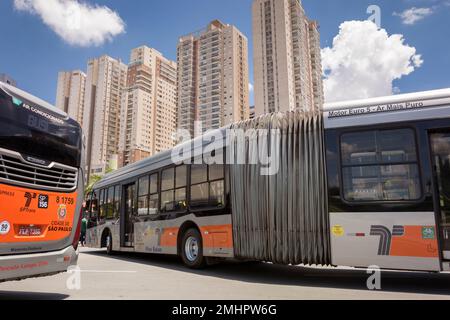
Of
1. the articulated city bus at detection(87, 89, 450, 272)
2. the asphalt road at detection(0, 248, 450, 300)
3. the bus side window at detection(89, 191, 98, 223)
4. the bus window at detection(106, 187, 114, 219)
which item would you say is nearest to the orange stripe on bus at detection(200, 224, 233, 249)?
the articulated city bus at detection(87, 89, 450, 272)

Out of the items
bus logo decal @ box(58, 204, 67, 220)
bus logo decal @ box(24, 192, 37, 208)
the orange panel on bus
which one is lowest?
the orange panel on bus

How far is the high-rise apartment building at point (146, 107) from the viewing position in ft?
311

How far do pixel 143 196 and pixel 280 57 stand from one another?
74698 millimetres

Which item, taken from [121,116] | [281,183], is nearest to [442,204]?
[281,183]

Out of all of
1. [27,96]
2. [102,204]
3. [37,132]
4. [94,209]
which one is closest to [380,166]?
[37,132]

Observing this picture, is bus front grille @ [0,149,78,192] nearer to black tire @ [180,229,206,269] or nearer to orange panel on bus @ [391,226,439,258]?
black tire @ [180,229,206,269]

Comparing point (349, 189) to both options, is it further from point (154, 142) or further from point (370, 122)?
point (154, 142)

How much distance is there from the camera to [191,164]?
30.2ft

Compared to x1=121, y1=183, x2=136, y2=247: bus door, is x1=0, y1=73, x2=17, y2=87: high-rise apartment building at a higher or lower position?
higher

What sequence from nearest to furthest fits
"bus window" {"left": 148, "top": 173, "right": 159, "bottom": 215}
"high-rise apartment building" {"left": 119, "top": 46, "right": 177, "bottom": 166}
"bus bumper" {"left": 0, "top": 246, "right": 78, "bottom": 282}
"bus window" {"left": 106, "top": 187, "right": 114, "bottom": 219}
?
"bus bumper" {"left": 0, "top": 246, "right": 78, "bottom": 282}, "bus window" {"left": 148, "top": 173, "right": 159, "bottom": 215}, "bus window" {"left": 106, "top": 187, "right": 114, "bottom": 219}, "high-rise apartment building" {"left": 119, "top": 46, "right": 177, "bottom": 166}

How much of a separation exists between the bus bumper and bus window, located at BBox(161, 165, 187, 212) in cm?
382

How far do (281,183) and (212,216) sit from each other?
1.96 m

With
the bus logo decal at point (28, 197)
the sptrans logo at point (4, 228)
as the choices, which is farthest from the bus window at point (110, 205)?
the sptrans logo at point (4, 228)

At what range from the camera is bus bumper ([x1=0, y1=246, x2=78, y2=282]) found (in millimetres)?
4664
